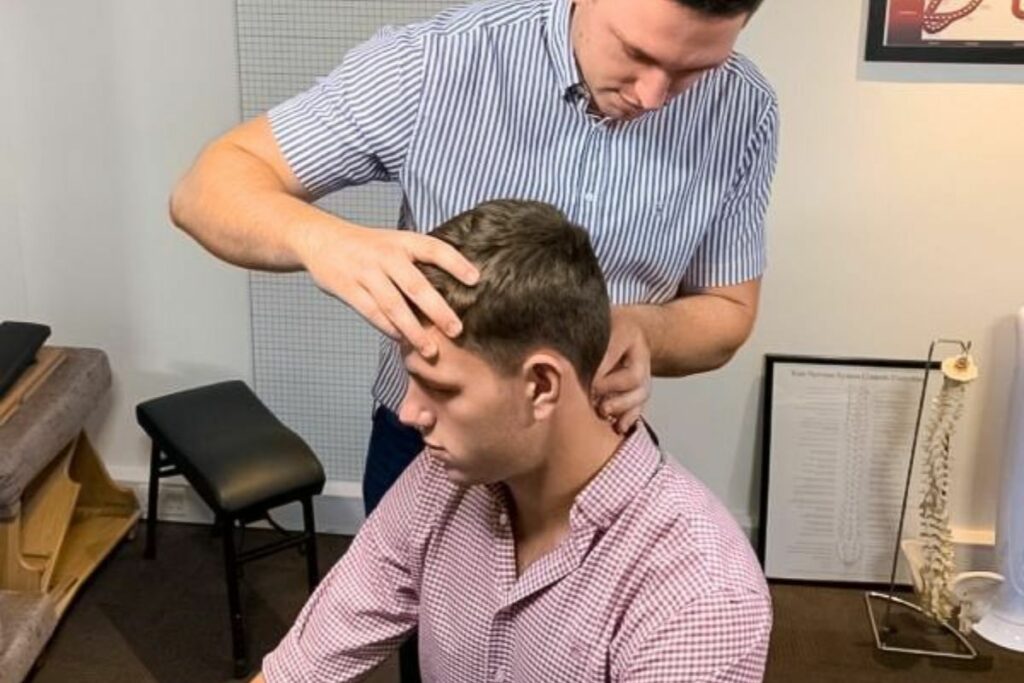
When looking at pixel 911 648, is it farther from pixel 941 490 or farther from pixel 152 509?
pixel 152 509

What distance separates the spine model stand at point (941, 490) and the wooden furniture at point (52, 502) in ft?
6.11

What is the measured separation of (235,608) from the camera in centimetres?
A: 275

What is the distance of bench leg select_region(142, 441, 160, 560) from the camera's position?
3.11 metres

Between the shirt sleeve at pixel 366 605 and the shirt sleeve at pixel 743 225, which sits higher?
the shirt sleeve at pixel 743 225

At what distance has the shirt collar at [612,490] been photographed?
1312 millimetres

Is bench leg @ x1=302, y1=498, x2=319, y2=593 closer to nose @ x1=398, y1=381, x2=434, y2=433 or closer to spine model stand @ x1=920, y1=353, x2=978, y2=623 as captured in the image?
spine model stand @ x1=920, y1=353, x2=978, y2=623

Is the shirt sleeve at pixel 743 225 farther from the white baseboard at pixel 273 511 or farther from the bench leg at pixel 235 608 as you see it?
the white baseboard at pixel 273 511

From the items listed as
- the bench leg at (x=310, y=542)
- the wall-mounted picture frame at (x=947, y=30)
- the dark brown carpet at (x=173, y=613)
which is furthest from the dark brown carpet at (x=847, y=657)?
the wall-mounted picture frame at (x=947, y=30)

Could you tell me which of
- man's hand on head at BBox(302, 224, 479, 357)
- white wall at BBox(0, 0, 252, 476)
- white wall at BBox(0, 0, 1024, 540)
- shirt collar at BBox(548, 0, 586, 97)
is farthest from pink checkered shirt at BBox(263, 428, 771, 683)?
white wall at BBox(0, 0, 252, 476)

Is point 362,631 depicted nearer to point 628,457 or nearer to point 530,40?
point 628,457

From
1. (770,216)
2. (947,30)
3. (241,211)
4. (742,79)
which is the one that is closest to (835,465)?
(770,216)

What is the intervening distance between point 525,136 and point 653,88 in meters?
0.23

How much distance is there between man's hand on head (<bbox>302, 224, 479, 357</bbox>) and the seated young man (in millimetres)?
30

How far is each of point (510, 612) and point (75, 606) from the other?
1965 mm
